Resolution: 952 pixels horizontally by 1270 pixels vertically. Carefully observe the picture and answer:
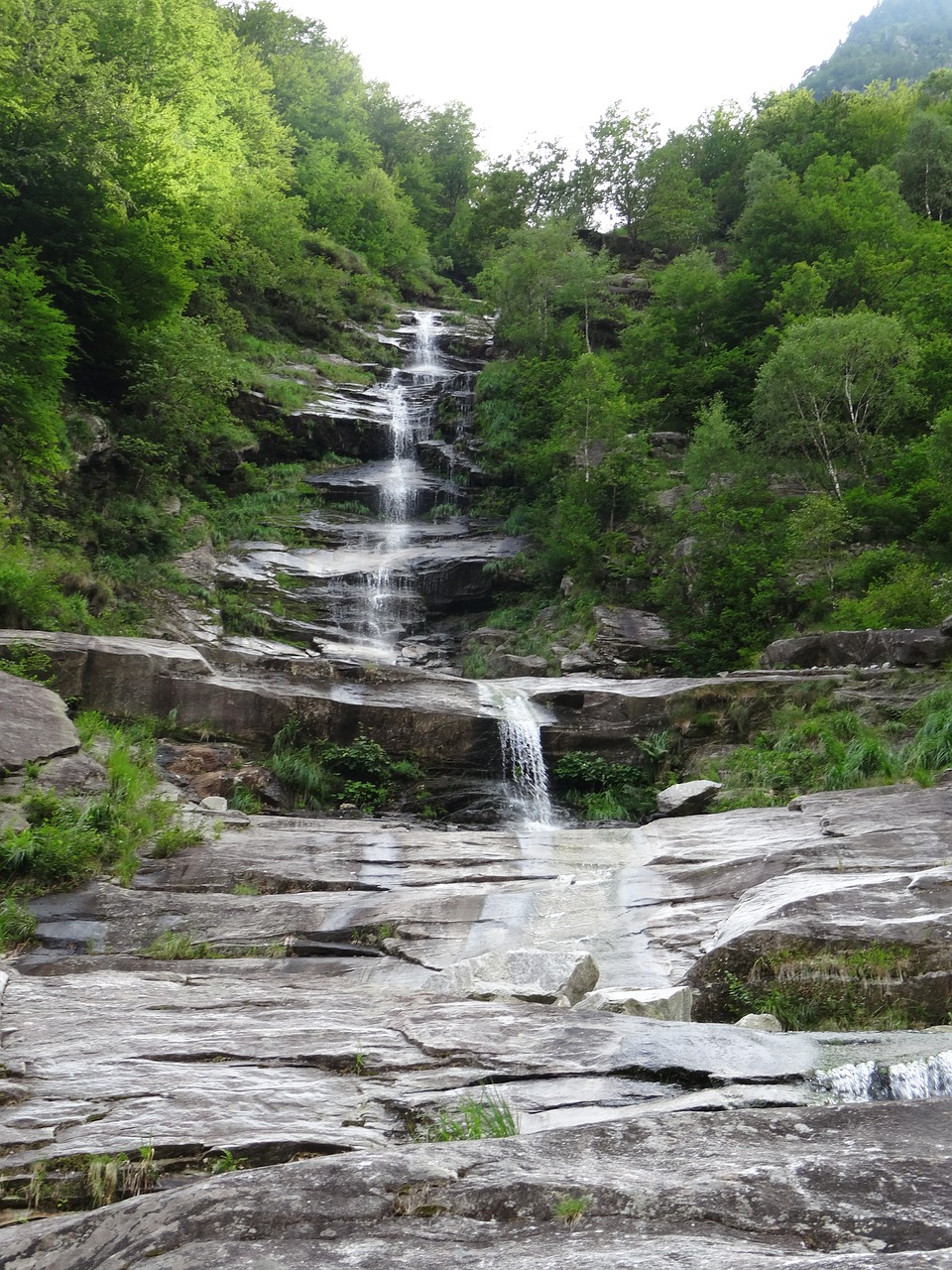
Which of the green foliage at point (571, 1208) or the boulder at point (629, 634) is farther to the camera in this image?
the boulder at point (629, 634)

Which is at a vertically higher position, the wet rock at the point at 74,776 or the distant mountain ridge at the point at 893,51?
the distant mountain ridge at the point at 893,51

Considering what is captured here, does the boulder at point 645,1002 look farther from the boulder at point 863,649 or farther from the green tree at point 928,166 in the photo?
the green tree at point 928,166

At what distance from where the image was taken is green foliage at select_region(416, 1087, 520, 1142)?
12.0ft

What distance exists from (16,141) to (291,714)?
14.5 metres

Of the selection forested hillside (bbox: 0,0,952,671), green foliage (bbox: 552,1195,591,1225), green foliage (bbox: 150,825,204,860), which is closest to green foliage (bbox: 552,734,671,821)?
forested hillside (bbox: 0,0,952,671)

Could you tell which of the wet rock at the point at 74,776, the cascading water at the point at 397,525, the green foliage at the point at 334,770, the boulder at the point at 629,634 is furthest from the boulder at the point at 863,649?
the wet rock at the point at 74,776

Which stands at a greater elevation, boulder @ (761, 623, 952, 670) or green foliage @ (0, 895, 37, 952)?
boulder @ (761, 623, 952, 670)

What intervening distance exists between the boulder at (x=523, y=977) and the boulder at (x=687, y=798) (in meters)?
6.13

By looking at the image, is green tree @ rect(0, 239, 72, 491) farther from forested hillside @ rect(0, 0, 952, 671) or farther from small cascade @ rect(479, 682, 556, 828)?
small cascade @ rect(479, 682, 556, 828)

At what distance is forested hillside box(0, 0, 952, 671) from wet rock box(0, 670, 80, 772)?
3.60 metres

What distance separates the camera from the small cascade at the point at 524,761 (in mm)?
14133

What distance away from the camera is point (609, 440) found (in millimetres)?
23359

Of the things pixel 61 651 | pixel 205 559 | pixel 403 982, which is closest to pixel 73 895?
pixel 403 982

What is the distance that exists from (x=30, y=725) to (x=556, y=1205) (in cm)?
933
